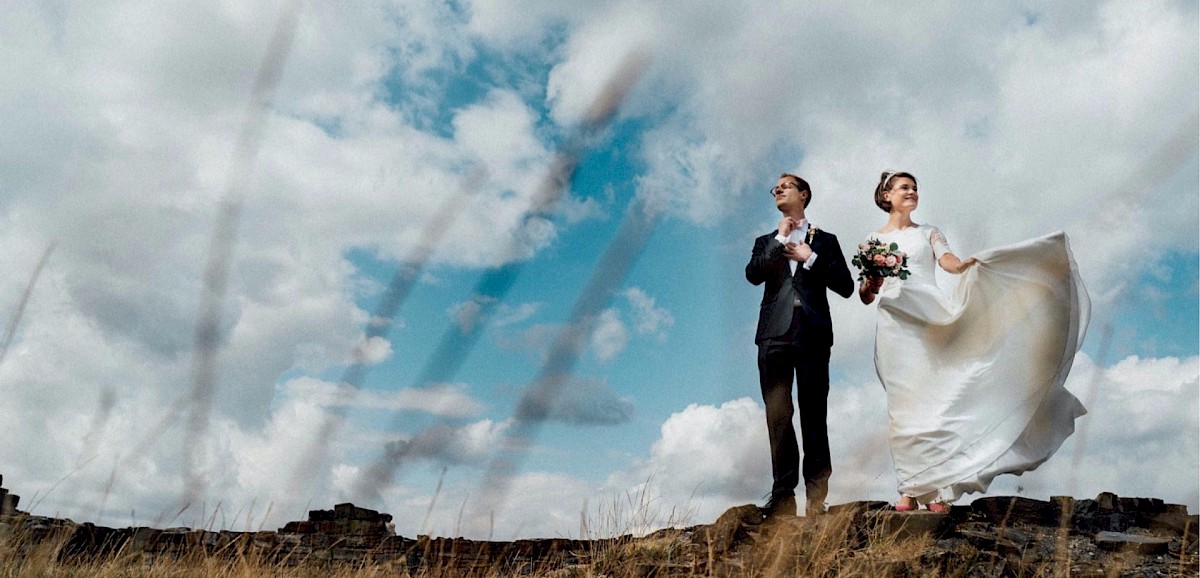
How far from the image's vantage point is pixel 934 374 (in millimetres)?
6285

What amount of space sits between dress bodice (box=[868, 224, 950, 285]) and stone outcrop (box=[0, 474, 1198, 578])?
1658 millimetres

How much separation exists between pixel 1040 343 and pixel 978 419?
71 cm

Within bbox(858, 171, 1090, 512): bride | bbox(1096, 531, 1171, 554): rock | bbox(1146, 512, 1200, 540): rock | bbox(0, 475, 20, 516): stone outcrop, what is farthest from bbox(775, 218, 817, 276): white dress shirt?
bbox(0, 475, 20, 516): stone outcrop

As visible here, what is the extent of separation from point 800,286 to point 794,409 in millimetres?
897

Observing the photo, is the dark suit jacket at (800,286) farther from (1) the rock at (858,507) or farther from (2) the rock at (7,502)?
(2) the rock at (7,502)

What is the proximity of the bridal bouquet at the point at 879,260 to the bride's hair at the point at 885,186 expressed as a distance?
0.44m

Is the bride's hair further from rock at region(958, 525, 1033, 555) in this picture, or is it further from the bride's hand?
rock at region(958, 525, 1033, 555)

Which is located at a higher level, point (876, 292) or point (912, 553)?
point (876, 292)

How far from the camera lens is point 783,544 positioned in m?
4.94

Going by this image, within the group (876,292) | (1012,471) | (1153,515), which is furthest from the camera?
(1153,515)

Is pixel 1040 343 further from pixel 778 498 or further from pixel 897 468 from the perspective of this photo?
pixel 778 498

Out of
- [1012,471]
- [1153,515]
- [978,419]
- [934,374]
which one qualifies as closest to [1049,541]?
[1012,471]

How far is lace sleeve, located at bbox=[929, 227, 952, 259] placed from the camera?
253 inches

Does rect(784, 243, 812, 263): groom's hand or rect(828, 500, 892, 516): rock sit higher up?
rect(784, 243, 812, 263): groom's hand
